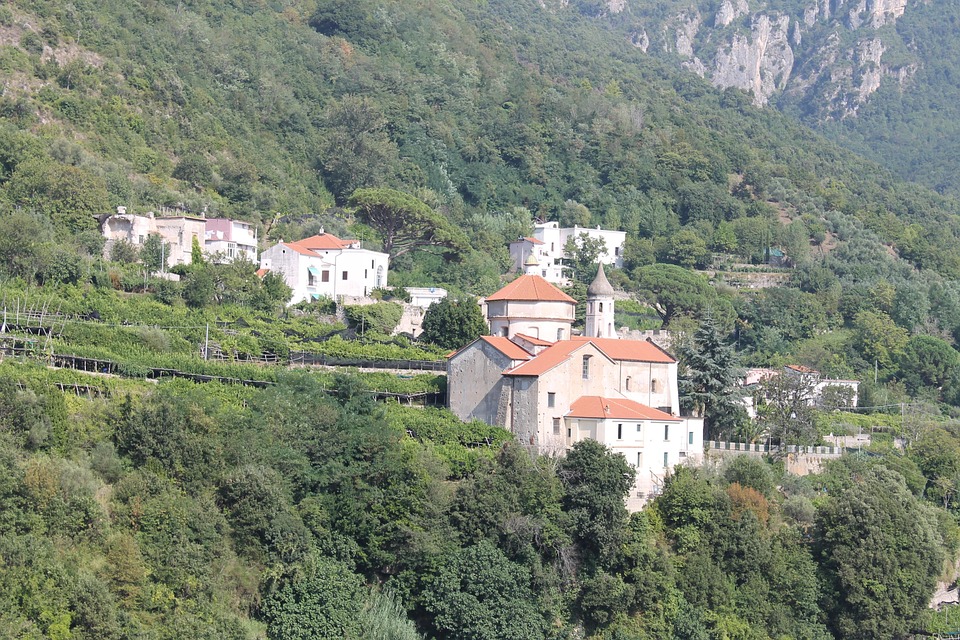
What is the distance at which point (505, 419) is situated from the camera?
5278 cm

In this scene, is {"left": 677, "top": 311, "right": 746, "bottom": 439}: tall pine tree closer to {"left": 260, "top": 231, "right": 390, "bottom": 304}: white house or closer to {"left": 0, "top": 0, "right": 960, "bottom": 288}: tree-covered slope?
{"left": 260, "top": 231, "right": 390, "bottom": 304}: white house

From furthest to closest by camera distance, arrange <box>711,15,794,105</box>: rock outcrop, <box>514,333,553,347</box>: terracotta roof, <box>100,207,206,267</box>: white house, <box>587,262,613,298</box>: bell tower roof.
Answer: <box>711,15,794,105</box>: rock outcrop → <box>100,207,206,267</box>: white house → <box>587,262,613,298</box>: bell tower roof → <box>514,333,553,347</box>: terracotta roof

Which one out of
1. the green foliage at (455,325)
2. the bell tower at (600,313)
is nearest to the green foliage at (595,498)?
the bell tower at (600,313)

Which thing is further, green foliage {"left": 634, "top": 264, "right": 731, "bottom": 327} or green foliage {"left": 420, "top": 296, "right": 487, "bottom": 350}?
green foliage {"left": 634, "top": 264, "right": 731, "bottom": 327}

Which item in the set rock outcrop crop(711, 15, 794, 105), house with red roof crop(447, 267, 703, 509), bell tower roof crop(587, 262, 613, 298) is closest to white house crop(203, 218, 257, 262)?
house with red roof crop(447, 267, 703, 509)

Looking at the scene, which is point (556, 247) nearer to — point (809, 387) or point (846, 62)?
point (809, 387)

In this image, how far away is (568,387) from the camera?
5266 centimetres

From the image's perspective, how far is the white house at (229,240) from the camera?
70.8 metres

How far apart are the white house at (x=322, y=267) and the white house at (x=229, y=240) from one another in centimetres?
Answer: 187

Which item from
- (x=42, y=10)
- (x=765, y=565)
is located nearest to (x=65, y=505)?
(x=765, y=565)

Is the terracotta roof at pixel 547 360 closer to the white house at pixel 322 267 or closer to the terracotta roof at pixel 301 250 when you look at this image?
the white house at pixel 322 267

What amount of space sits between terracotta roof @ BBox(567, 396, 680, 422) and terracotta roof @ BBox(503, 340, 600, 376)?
1.73 metres

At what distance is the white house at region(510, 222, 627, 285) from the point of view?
288 feet

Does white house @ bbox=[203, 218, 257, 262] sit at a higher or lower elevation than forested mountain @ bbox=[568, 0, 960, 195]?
lower
